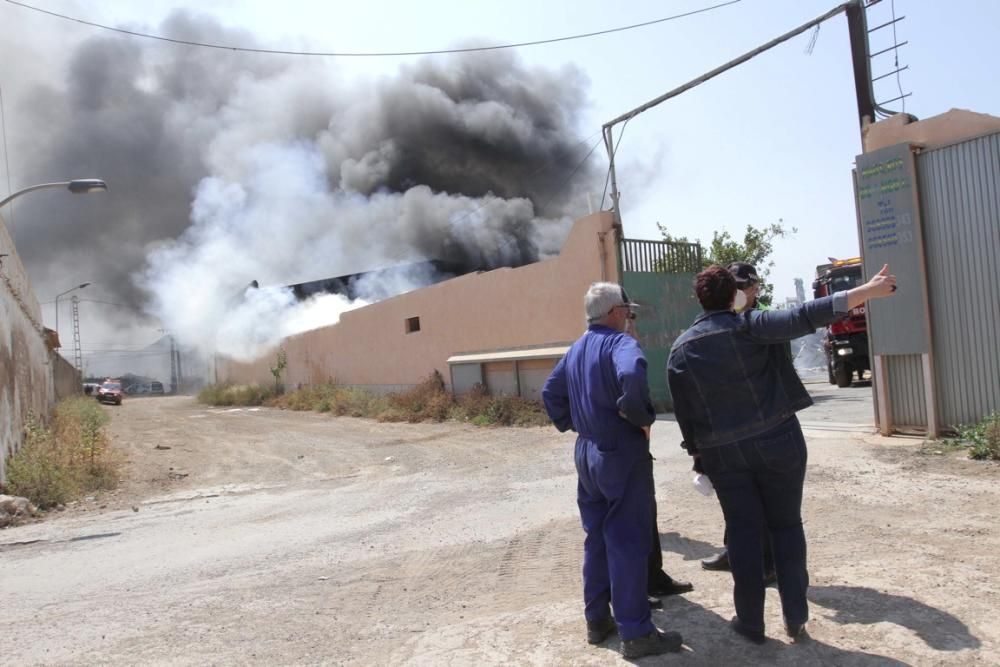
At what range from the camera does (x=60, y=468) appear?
826 cm

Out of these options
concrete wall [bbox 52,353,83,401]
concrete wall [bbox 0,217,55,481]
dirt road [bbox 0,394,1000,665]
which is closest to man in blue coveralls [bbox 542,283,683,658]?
dirt road [bbox 0,394,1000,665]

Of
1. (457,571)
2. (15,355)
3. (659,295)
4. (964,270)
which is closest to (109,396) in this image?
(15,355)

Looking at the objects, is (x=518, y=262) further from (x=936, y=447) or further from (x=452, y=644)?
(x=452, y=644)

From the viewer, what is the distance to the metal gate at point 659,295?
11797mm

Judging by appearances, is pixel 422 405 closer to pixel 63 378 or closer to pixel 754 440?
pixel 754 440

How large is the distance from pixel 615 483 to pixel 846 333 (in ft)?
42.2

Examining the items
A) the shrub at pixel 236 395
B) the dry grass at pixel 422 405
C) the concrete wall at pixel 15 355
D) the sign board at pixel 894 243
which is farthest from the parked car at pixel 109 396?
the sign board at pixel 894 243

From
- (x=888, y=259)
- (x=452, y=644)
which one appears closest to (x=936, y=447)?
(x=888, y=259)

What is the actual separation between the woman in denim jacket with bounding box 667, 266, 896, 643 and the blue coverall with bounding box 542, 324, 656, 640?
0.25 meters

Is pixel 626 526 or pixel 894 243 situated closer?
pixel 626 526

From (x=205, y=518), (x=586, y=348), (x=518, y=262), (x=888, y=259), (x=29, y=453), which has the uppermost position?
(x=518, y=262)

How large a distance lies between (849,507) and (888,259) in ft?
10.4

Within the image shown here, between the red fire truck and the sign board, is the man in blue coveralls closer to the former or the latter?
the sign board

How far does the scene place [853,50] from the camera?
27.7 feet
